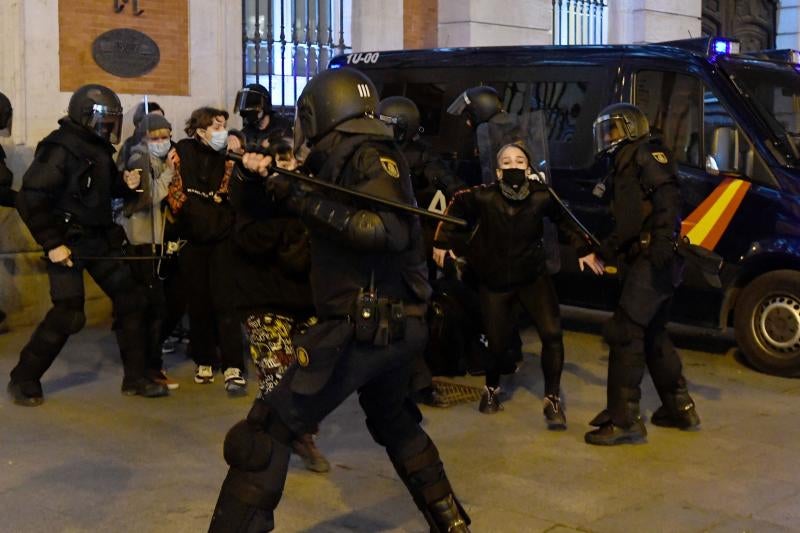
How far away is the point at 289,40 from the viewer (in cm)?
1315

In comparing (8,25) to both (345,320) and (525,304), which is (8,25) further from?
(345,320)

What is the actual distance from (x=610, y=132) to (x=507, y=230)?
0.77 m

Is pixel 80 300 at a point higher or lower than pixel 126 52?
lower

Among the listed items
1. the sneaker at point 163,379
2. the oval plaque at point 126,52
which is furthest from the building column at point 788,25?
the sneaker at point 163,379

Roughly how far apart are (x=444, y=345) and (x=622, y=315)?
1.83 m

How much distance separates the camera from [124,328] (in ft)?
26.5

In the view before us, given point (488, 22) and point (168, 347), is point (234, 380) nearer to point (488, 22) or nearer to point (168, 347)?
point (168, 347)

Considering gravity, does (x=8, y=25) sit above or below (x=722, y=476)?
above

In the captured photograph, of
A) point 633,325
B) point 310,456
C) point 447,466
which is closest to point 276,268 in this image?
point 310,456

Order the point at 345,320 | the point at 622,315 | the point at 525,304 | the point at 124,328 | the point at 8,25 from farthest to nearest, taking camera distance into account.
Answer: the point at 8,25 → the point at 124,328 → the point at 525,304 → the point at 622,315 → the point at 345,320

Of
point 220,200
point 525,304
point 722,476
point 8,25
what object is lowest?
point 722,476

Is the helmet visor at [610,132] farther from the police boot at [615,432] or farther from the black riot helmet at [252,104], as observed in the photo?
the black riot helmet at [252,104]

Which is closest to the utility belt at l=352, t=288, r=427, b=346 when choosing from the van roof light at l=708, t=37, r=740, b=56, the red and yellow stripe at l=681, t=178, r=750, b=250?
the red and yellow stripe at l=681, t=178, r=750, b=250

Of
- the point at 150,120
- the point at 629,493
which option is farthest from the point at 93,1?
the point at 629,493
